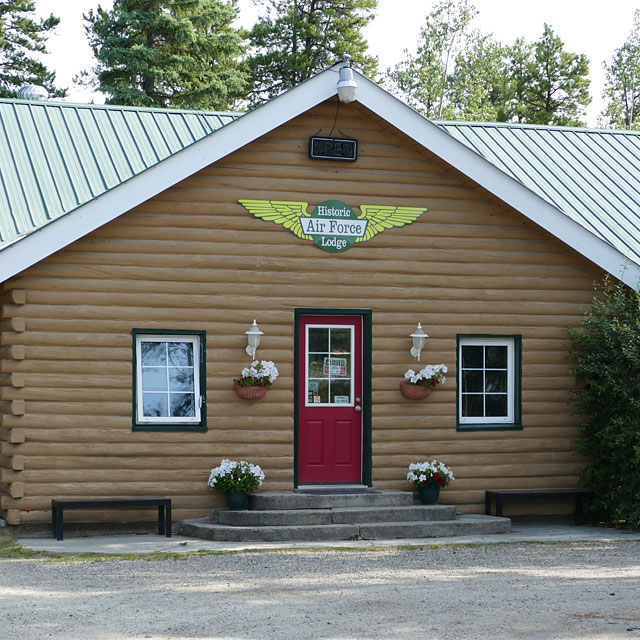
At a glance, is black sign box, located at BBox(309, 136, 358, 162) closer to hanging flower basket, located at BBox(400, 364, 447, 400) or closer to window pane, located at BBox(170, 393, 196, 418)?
hanging flower basket, located at BBox(400, 364, 447, 400)

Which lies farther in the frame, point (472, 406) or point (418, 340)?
point (472, 406)

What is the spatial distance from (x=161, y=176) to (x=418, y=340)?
3591mm

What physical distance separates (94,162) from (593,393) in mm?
6857

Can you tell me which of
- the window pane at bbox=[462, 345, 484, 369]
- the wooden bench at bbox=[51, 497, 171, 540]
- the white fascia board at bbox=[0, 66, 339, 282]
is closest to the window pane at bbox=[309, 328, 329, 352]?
the window pane at bbox=[462, 345, 484, 369]

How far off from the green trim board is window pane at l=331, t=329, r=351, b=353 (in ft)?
0.61

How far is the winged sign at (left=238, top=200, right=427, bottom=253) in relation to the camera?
12133mm

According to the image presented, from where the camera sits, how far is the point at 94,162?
42.8 feet

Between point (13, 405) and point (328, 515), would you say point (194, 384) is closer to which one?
point (13, 405)

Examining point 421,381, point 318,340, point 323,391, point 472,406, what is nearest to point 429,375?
point 421,381

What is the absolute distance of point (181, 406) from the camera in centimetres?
1195

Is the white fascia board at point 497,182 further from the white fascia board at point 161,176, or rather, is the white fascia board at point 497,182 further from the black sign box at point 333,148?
the white fascia board at point 161,176

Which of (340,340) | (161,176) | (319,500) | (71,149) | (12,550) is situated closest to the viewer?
(12,550)

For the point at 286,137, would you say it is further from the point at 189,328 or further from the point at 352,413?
the point at 352,413

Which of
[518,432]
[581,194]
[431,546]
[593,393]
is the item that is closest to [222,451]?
[431,546]
